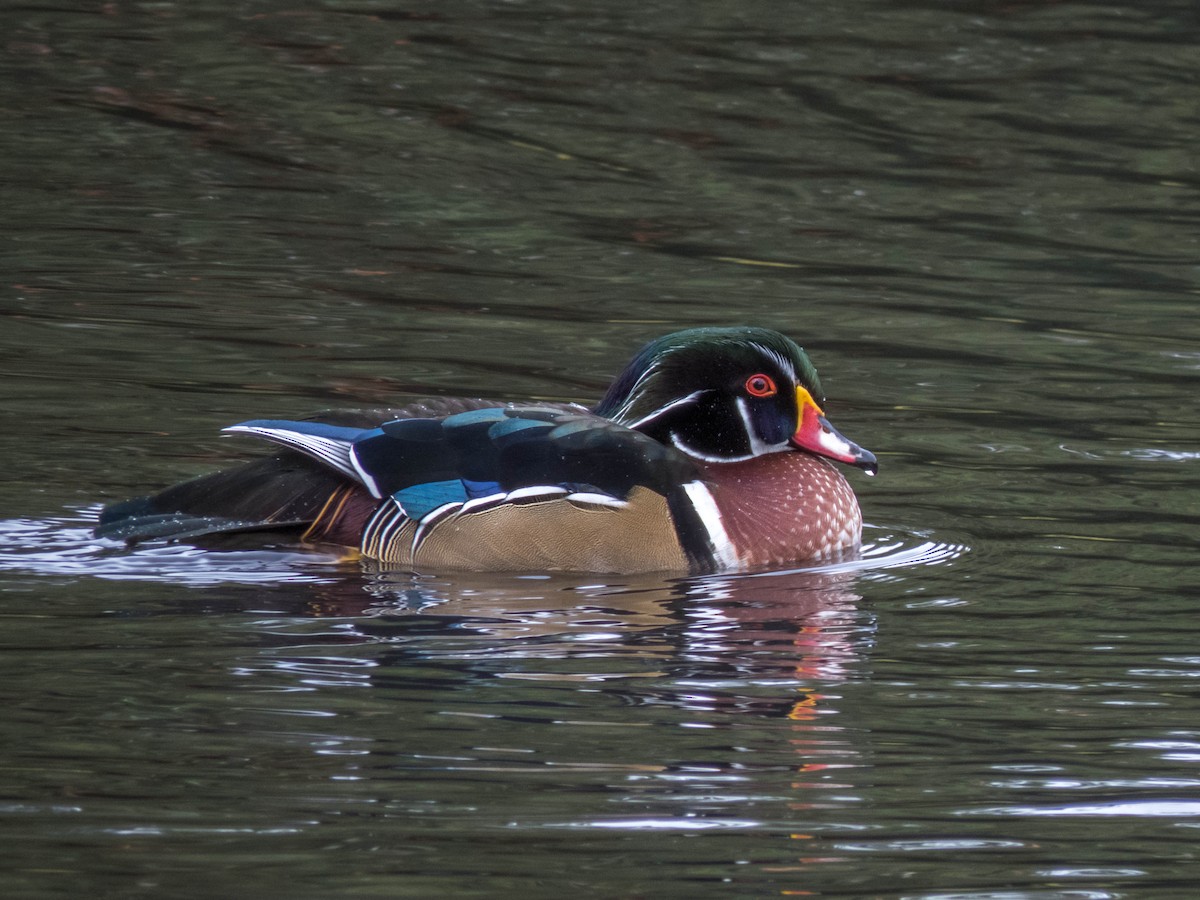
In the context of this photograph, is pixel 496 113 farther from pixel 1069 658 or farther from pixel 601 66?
pixel 1069 658

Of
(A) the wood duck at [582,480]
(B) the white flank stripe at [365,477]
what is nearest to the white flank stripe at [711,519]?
(A) the wood duck at [582,480]

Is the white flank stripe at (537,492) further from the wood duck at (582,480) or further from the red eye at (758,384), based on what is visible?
the red eye at (758,384)

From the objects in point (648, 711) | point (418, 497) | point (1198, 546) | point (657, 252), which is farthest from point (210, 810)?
point (657, 252)

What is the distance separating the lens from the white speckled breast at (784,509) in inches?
293

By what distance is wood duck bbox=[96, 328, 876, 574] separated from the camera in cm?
715

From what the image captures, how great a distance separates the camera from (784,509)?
755cm

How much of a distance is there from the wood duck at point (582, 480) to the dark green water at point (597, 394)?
0.14 metres

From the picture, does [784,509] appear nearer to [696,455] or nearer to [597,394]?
[696,455]

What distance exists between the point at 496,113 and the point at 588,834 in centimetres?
1147

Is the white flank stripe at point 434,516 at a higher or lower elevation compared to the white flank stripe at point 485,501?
lower

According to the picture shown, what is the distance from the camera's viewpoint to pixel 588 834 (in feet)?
15.4

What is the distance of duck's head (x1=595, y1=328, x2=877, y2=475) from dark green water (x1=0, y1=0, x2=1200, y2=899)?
520 mm

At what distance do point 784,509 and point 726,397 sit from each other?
1.40 ft

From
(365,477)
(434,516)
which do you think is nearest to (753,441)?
(434,516)
